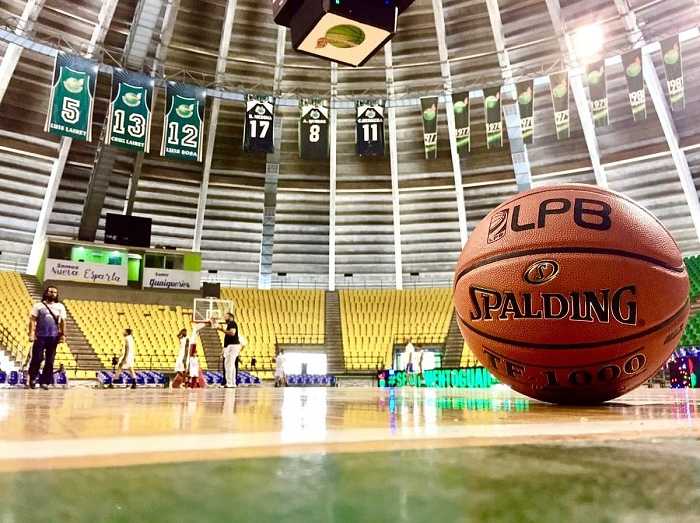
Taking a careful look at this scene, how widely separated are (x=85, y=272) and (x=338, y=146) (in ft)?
38.1

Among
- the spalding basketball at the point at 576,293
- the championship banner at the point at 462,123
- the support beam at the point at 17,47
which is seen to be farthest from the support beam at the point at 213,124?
the spalding basketball at the point at 576,293

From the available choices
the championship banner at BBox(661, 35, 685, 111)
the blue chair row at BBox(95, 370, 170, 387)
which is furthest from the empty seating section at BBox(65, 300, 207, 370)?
the championship banner at BBox(661, 35, 685, 111)

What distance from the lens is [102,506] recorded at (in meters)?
0.65

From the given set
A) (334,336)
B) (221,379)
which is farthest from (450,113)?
(221,379)

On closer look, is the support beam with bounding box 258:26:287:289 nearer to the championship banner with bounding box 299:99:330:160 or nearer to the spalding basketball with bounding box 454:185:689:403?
the championship banner with bounding box 299:99:330:160

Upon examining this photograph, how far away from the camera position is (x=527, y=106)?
20188mm

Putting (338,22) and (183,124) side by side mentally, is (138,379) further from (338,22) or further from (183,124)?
(338,22)

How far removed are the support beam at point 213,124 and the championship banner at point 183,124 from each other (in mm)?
3029

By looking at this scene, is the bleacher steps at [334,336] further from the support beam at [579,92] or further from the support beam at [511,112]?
the support beam at [579,92]

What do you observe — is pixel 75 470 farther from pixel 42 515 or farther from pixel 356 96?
pixel 356 96

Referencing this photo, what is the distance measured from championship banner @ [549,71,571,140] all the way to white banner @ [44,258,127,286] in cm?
1754

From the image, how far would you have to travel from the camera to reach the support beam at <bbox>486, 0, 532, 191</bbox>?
866 inches

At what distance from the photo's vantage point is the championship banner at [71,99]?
58.0ft

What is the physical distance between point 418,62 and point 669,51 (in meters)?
8.84
